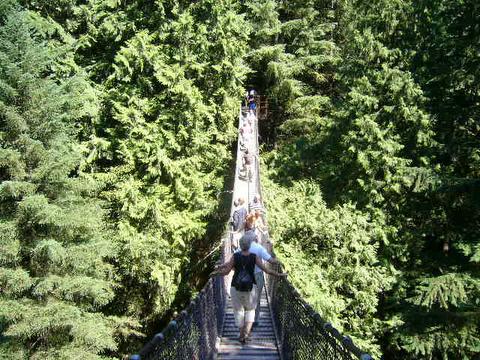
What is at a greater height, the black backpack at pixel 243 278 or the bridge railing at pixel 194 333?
the black backpack at pixel 243 278

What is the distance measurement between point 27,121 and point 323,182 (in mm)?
9094

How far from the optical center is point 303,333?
3.74 metres

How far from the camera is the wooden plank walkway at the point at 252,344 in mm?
4527

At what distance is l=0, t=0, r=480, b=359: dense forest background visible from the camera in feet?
24.9

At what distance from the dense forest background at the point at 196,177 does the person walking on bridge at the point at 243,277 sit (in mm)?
3087

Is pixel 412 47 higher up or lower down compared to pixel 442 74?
higher up

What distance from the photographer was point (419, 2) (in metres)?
12.9

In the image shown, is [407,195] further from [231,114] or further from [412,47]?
[231,114]

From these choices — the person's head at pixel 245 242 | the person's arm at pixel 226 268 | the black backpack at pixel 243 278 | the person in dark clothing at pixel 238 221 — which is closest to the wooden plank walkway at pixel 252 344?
the black backpack at pixel 243 278

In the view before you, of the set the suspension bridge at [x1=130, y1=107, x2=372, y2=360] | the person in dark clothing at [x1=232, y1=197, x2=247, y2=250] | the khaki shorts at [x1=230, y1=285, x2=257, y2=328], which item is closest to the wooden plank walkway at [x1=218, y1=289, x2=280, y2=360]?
the suspension bridge at [x1=130, y1=107, x2=372, y2=360]

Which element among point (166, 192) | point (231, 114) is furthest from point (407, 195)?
point (166, 192)

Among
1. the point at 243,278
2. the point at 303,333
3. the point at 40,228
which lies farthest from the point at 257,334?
the point at 40,228

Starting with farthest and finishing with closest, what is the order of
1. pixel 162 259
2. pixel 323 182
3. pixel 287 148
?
pixel 287 148 < pixel 323 182 < pixel 162 259

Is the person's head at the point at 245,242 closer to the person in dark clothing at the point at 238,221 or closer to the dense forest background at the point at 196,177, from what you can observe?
the person in dark clothing at the point at 238,221
